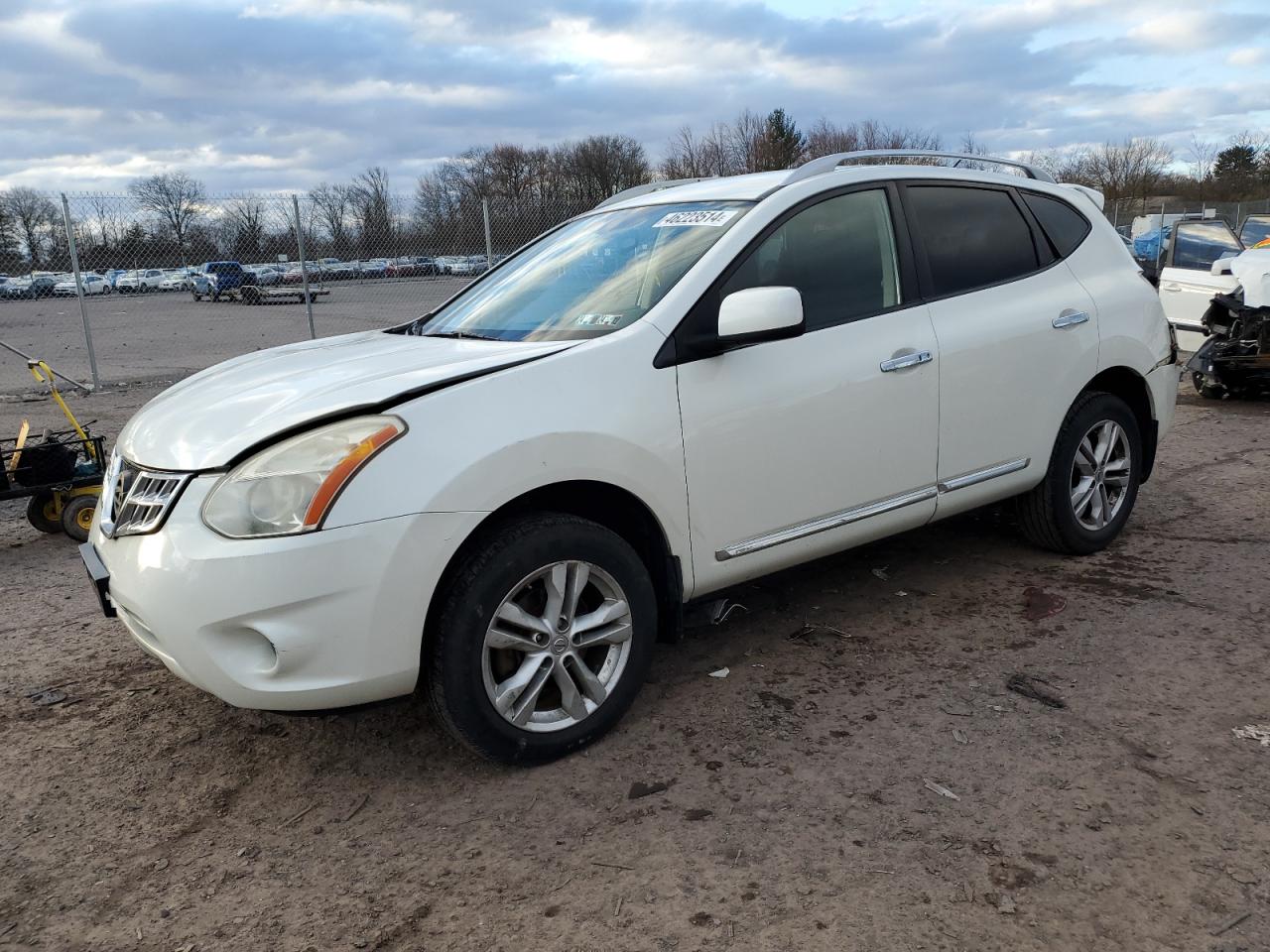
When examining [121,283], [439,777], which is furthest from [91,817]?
[121,283]

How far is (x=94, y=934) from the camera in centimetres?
239

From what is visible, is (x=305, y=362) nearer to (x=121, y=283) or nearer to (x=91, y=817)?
(x=91, y=817)

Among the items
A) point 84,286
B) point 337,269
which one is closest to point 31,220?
point 84,286

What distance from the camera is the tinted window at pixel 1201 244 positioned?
10.8m

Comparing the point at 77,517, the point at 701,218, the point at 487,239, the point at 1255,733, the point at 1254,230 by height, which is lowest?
the point at 1255,733

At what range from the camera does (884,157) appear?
4133mm

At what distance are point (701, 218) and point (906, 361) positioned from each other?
0.95 meters

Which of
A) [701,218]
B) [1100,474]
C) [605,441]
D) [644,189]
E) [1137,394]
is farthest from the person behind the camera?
[1137,394]

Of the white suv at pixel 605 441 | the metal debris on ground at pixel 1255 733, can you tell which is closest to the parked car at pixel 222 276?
the white suv at pixel 605 441

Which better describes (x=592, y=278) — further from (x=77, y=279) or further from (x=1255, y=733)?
(x=77, y=279)

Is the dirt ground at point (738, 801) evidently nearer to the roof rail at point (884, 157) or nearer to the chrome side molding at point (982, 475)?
the chrome side molding at point (982, 475)

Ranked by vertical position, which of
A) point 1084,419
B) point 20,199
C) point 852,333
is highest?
point 20,199

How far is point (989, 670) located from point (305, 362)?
274cm

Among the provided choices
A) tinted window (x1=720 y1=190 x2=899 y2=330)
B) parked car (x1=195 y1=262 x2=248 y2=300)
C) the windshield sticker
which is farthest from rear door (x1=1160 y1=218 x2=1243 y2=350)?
parked car (x1=195 y1=262 x2=248 y2=300)
